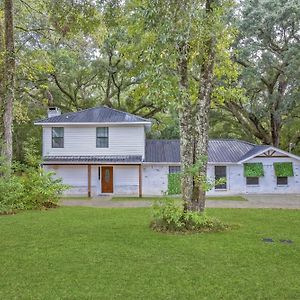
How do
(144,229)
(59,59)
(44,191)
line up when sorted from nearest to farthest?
(144,229) → (44,191) → (59,59)

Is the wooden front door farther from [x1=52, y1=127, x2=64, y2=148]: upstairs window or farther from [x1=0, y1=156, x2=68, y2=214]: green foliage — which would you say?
[x1=0, y1=156, x2=68, y2=214]: green foliage

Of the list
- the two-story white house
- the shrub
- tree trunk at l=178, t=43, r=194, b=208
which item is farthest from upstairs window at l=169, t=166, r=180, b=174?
tree trunk at l=178, t=43, r=194, b=208

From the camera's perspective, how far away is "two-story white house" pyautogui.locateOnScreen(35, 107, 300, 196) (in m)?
22.3

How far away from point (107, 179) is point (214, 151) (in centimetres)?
696

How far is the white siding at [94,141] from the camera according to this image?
22359mm

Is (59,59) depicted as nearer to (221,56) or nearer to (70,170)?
(70,170)

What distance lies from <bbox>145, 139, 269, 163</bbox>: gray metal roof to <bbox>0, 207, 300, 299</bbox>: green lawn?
464 inches

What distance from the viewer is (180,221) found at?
384 inches

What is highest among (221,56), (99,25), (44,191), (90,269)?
(99,25)

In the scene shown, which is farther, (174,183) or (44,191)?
(174,183)

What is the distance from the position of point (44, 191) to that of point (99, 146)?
807 centimetres

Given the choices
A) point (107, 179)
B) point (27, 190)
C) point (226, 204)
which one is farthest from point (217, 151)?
point (27, 190)

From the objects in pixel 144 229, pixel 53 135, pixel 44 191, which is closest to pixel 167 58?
pixel 144 229

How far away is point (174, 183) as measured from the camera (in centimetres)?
2233
